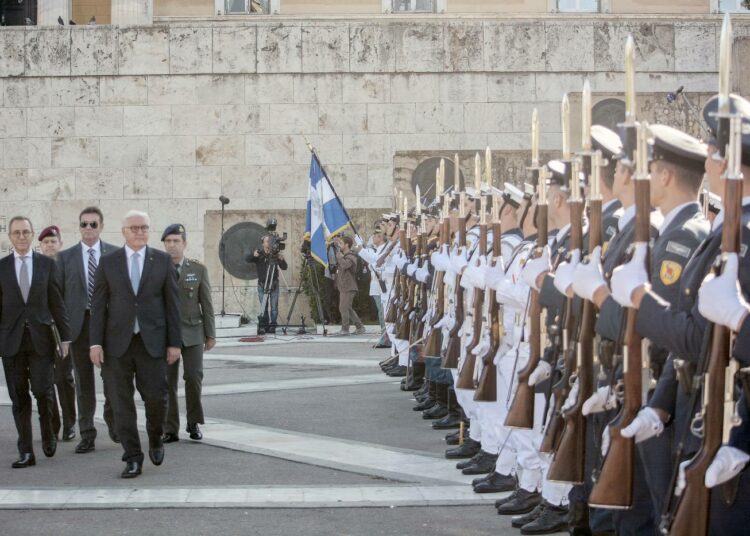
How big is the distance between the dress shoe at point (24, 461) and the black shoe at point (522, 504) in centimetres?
381

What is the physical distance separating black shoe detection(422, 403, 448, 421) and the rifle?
697cm

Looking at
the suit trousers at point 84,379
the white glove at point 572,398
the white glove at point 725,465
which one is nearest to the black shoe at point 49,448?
the suit trousers at point 84,379

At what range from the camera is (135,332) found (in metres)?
9.21

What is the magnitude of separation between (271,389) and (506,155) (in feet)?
29.8

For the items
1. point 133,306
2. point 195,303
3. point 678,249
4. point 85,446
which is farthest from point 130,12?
point 678,249

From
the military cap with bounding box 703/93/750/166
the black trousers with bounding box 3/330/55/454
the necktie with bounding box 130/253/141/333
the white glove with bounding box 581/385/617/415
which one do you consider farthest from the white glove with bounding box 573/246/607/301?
the black trousers with bounding box 3/330/55/454

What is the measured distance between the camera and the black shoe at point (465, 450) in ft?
30.8

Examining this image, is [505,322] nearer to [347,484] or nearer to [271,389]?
[347,484]

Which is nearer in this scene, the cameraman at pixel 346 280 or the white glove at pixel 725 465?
the white glove at pixel 725 465

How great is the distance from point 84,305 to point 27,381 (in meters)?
0.98

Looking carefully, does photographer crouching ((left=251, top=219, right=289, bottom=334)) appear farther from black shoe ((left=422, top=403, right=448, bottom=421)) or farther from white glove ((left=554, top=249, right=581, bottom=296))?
white glove ((left=554, top=249, right=581, bottom=296))

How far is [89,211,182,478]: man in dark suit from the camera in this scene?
9.12 metres

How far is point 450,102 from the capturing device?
25.1 metres

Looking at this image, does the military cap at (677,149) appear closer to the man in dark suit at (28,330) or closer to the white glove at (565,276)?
the white glove at (565,276)
